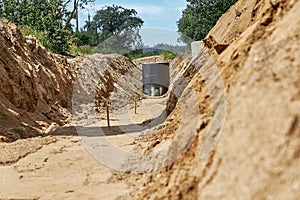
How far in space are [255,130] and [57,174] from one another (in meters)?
3.47

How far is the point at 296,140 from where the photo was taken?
2.34m

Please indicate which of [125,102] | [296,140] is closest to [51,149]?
[296,140]

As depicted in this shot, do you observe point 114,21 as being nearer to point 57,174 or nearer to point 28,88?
point 28,88

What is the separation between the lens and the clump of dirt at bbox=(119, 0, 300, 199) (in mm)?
2330

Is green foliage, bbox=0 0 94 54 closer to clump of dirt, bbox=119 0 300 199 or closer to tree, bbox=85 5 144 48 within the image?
clump of dirt, bbox=119 0 300 199

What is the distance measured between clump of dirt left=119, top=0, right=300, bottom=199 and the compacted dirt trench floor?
1.01 metres

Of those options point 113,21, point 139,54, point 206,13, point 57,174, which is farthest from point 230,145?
point 113,21

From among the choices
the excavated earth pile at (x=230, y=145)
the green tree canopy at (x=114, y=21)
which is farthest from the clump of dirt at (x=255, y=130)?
the green tree canopy at (x=114, y=21)

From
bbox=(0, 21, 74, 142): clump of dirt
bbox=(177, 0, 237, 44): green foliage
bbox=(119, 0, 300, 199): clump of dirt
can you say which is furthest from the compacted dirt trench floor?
bbox=(177, 0, 237, 44): green foliage

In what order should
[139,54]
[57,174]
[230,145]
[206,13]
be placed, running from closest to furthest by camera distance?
[230,145], [57,174], [206,13], [139,54]

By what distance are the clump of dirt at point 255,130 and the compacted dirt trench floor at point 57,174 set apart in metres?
1.01

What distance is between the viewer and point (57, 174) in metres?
5.36

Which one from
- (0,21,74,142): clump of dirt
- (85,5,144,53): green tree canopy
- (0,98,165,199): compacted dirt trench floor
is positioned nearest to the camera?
(0,98,165,199): compacted dirt trench floor

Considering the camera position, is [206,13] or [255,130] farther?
[206,13]
